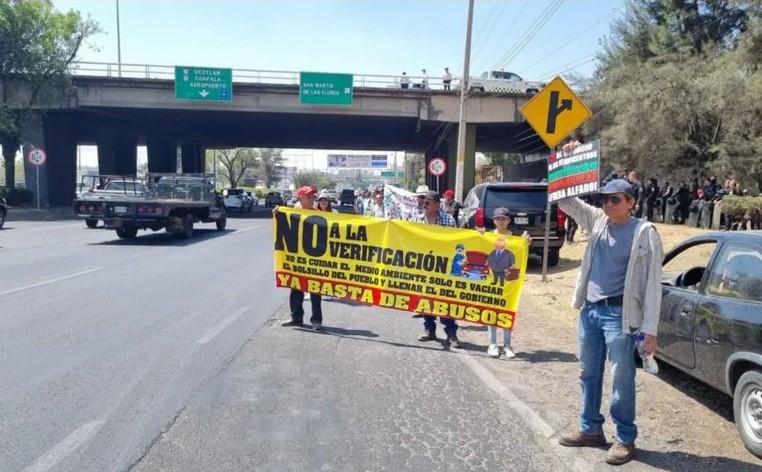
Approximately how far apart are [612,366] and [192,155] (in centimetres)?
Answer: 6136

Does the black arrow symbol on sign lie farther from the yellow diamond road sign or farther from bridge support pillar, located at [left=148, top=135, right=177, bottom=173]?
bridge support pillar, located at [left=148, top=135, right=177, bottom=173]

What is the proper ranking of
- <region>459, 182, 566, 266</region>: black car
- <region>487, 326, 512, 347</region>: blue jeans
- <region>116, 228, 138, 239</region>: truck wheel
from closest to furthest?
<region>487, 326, 512, 347</region>: blue jeans → <region>459, 182, 566, 266</region>: black car → <region>116, 228, 138, 239</region>: truck wheel

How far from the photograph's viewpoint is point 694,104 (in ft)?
81.0

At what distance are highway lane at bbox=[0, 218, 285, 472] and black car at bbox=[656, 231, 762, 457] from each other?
419 cm

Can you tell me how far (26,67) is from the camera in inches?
1371

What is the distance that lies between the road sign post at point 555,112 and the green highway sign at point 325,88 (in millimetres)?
25092

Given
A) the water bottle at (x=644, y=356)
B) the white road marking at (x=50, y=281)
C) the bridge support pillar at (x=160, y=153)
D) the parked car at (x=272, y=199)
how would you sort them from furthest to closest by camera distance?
the parked car at (x=272, y=199) → the bridge support pillar at (x=160, y=153) → the white road marking at (x=50, y=281) → the water bottle at (x=644, y=356)

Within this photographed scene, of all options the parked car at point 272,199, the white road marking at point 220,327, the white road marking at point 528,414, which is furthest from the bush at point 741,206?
the parked car at point 272,199

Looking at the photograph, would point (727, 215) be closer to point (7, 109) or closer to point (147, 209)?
point (147, 209)

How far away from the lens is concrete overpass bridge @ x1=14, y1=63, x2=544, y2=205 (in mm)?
35812

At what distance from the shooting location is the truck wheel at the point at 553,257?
15242 mm

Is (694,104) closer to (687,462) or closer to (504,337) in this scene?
(504,337)

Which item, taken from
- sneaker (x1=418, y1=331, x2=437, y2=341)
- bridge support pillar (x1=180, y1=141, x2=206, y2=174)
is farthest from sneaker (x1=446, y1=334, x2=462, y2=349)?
bridge support pillar (x1=180, y1=141, x2=206, y2=174)

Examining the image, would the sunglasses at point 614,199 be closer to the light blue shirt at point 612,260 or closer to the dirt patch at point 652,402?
the light blue shirt at point 612,260
